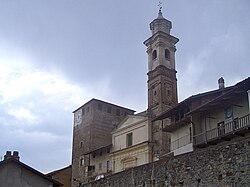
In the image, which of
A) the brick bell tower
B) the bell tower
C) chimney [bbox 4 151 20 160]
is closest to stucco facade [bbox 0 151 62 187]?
chimney [bbox 4 151 20 160]

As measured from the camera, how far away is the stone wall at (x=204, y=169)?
622 inches

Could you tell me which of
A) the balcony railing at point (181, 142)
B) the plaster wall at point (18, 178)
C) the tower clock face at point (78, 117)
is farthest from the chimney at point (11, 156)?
the tower clock face at point (78, 117)

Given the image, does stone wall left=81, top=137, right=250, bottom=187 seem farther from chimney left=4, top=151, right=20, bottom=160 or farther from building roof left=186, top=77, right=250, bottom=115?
building roof left=186, top=77, right=250, bottom=115

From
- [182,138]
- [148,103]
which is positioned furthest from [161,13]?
[182,138]

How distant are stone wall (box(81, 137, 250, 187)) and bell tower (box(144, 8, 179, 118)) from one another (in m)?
22.8

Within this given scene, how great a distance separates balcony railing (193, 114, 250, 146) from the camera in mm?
23609

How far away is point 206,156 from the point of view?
1733 cm

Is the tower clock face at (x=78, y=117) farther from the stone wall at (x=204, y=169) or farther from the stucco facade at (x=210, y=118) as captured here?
the stone wall at (x=204, y=169)

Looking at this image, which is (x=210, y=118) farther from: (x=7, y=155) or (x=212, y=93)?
(x=7, y=155)

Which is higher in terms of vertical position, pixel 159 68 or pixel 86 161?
pixel 159 68

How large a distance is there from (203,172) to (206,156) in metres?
0.68

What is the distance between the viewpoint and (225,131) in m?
25.7

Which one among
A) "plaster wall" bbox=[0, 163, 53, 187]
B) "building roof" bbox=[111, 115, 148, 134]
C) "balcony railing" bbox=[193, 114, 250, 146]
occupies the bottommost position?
"plaster wall" bbox=[0, 163, 53, 187]

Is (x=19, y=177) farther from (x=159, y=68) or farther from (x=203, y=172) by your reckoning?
(x=159, y=68)
